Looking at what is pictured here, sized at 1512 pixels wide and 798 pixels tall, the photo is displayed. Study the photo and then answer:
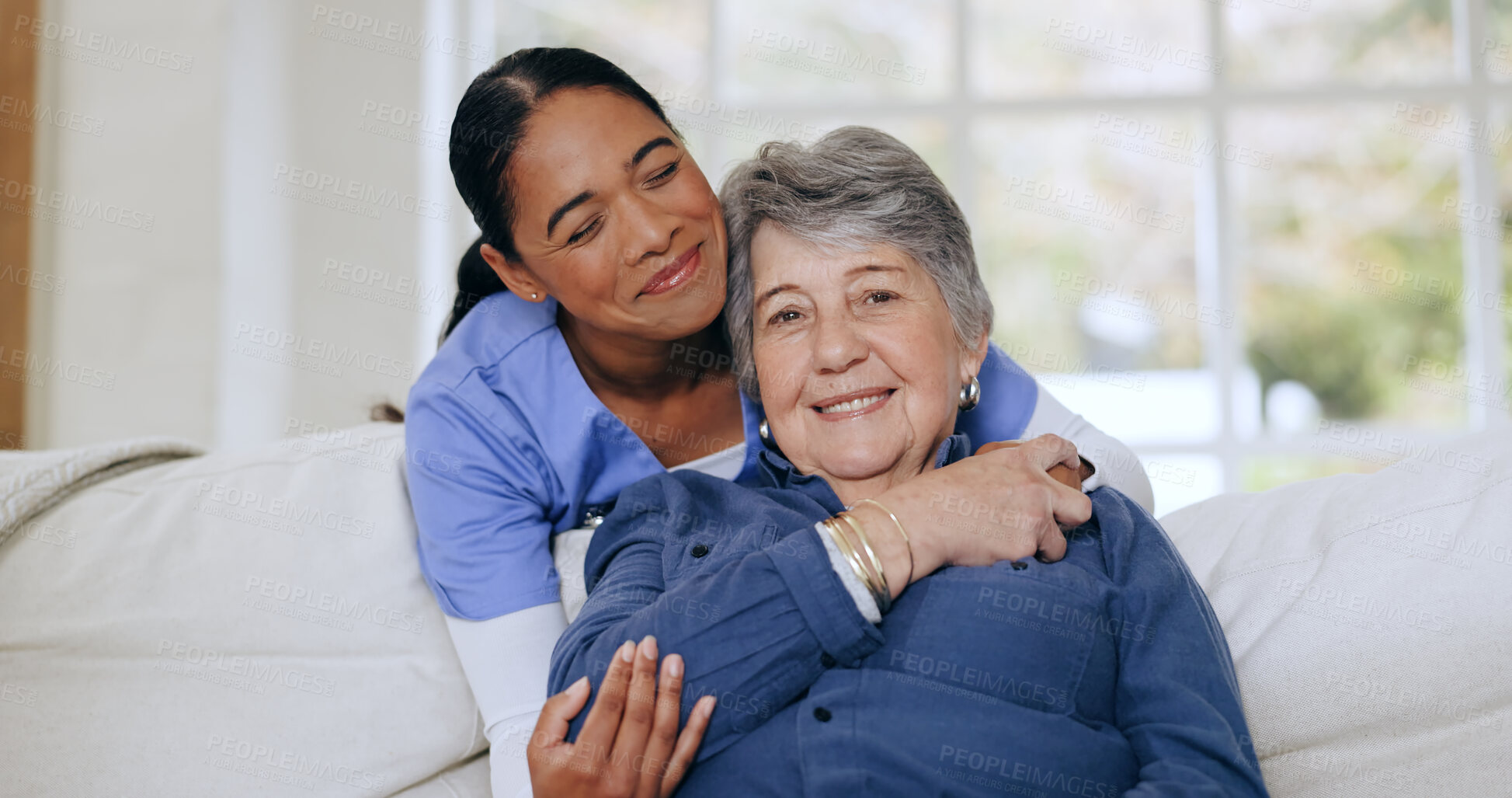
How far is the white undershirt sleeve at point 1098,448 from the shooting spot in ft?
5.32

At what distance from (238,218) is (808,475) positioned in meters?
2.63

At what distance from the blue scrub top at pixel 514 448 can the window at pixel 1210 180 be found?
7.27 ft

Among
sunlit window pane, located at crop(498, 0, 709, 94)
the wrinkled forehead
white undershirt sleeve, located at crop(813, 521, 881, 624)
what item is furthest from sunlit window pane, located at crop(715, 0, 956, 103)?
white undershirt sleeve, located at crop(813, 521, 881, 624)

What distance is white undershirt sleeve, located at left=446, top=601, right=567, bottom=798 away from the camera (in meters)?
1.36

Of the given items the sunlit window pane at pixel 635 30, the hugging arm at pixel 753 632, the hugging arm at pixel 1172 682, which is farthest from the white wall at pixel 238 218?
the hugging arm at pixel 1172 682

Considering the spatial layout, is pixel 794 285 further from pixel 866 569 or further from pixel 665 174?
pixel 866 569

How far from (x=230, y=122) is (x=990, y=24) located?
257 centimetres

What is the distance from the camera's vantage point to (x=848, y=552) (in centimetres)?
120

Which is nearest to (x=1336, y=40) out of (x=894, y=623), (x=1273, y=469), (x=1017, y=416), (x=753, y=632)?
(x=1273, y=469)

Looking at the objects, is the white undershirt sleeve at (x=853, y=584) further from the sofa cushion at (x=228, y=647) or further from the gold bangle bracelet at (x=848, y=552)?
A: the sofa cushion at (x=228, y=647)

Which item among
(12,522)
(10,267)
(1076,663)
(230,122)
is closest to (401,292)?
(230,122)

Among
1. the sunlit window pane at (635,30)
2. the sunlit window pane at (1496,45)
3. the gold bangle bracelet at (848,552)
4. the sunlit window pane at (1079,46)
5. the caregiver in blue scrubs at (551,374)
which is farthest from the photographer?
the sunlit window pane at (635,30)

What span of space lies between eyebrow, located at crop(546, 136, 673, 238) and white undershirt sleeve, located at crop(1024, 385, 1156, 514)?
727 millimetres

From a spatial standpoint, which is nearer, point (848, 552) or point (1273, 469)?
point (848, 552)
